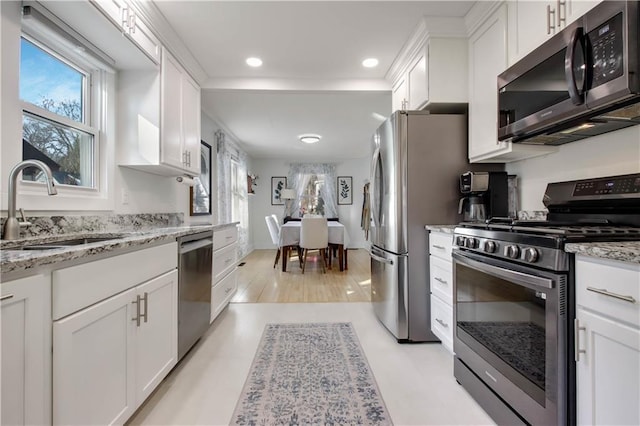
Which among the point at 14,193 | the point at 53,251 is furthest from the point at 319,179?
the point at 53,251

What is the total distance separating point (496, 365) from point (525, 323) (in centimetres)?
28

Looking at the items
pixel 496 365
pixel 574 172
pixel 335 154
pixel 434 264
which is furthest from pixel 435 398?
pixel 335 154

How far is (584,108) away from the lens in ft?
3.98

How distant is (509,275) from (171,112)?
256cm

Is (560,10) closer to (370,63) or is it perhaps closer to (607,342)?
(607,342)

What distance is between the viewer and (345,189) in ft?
25.7

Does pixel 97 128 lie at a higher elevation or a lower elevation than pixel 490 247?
higher

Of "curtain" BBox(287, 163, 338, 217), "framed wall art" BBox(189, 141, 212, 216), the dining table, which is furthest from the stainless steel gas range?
"curtain" BBox(287, 163, 338, 217)

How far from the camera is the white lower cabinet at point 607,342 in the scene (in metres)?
0.83

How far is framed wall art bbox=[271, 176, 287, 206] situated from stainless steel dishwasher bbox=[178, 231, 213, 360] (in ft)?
17.5

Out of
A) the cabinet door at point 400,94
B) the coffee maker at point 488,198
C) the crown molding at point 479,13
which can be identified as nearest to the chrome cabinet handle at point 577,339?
the coffee maker at point 488,198

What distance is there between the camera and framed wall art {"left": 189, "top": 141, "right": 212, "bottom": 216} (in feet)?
12.2

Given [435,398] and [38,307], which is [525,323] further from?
[38,307]

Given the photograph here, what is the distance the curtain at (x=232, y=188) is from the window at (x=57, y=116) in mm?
2643
